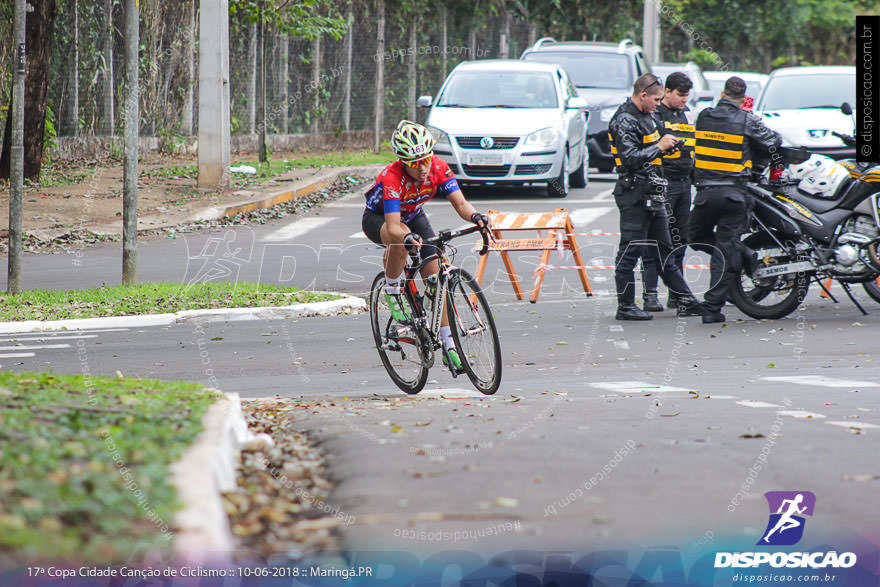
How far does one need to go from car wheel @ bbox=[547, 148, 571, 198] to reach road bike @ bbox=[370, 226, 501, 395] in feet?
37.6

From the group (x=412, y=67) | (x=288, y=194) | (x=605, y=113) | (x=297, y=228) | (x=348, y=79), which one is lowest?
(x=297, y=228)

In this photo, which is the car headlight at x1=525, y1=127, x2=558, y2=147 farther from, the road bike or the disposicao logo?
the disposicao logo

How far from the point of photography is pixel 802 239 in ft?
35.6

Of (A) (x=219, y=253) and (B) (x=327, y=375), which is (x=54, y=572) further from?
(A) (x=219, y=253)

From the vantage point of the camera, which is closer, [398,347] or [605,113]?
[398,347]

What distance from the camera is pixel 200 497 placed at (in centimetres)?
409

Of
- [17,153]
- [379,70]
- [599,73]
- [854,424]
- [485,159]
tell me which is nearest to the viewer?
[854,424]

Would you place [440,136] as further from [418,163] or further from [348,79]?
[418,163]

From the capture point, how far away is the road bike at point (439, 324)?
7668 millimetres

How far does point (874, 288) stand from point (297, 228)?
8.56 meters

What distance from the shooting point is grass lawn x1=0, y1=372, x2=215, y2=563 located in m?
3.55

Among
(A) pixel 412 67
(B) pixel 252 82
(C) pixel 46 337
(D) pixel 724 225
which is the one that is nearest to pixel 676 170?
(D) pixel 724 225

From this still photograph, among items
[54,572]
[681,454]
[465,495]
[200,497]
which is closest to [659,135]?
[681,454]

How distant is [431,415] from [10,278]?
281 inches
